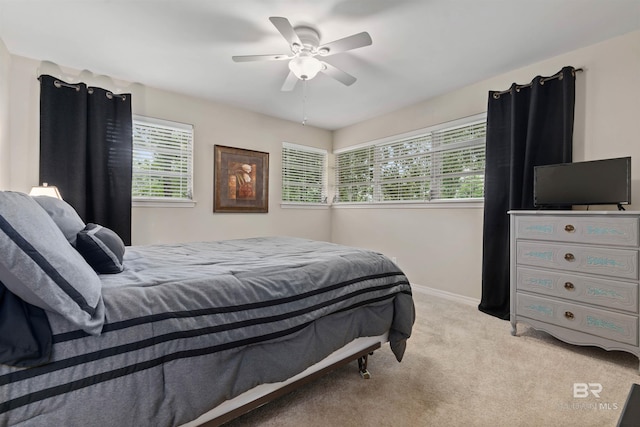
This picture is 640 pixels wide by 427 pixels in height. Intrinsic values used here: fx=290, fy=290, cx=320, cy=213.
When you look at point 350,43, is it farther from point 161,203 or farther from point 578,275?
point 161,203

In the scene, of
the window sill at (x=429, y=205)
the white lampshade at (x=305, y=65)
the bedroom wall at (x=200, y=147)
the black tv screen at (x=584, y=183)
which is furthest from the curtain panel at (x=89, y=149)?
the black tv screen at (x=584, y=183)

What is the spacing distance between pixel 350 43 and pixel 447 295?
2979 millimetres

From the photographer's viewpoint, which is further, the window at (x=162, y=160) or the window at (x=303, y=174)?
the window at (x=303, y=174)

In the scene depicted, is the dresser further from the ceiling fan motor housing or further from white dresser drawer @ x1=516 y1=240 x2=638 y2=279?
the ceiling fan motor housing

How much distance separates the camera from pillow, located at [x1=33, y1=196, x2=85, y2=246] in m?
1.37

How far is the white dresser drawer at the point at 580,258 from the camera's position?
196 cm

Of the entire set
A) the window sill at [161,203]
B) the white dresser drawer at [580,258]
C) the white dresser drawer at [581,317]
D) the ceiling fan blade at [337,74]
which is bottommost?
the white dresser drawer at [581,317]

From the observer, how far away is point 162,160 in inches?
140

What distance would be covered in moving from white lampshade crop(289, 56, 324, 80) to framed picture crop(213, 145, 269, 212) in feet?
6.23

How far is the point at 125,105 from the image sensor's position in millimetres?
3141

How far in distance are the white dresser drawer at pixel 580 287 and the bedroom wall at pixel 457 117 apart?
787 millimetres

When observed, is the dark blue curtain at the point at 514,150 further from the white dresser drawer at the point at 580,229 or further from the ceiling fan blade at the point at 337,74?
the ceiling fan blade at the point at 337,74

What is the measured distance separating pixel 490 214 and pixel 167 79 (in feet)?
12.4

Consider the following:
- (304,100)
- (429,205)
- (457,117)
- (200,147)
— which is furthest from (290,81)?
(429,205)
